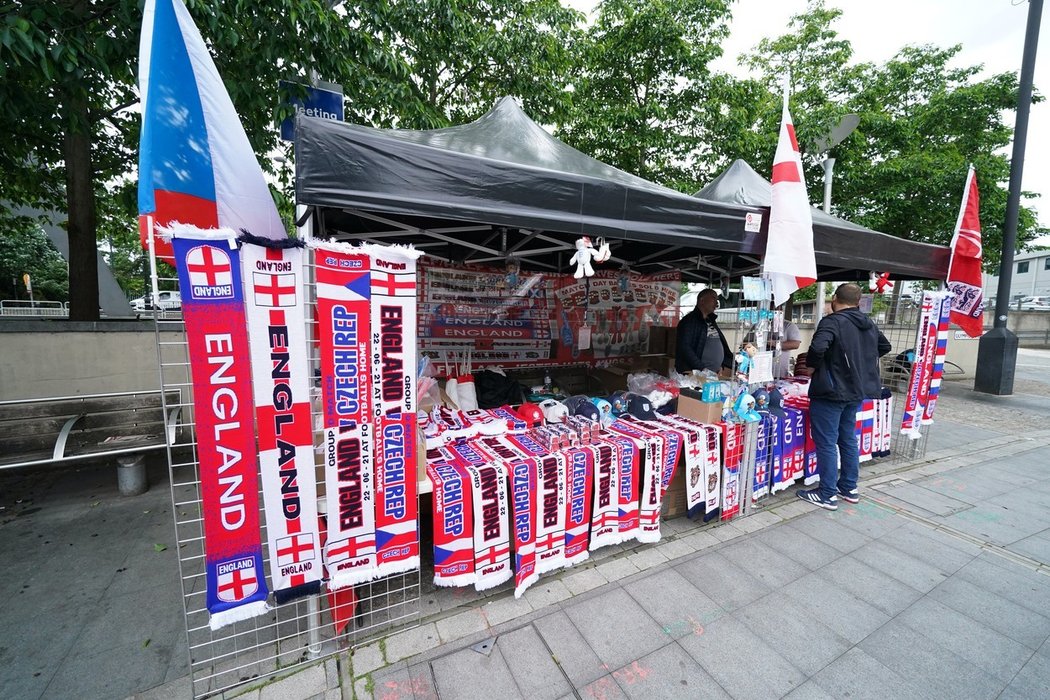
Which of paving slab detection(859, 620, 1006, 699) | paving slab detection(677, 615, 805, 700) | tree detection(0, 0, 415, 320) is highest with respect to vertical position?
tree detection(0, 0, 415, 320)

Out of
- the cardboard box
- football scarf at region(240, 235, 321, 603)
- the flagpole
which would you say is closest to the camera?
football scarf at region(240, 235, 321, 603)

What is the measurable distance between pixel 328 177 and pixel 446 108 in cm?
660

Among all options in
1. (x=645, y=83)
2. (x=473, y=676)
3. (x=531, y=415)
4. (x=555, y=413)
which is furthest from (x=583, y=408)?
(x=645, y=83)

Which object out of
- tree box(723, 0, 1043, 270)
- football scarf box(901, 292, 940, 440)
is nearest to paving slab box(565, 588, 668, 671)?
football scarf box(901, 292, 940, 440)

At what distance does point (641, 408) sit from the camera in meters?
3.14

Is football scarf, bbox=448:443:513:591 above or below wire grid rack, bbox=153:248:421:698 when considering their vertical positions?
above

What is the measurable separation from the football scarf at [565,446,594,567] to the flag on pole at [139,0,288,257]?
2173mm

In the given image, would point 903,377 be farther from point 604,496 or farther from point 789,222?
point 604,496

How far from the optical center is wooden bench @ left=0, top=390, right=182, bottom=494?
3.25 metres

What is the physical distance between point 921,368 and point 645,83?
6.43 m

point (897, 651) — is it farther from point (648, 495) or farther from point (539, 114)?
point (539, 114)

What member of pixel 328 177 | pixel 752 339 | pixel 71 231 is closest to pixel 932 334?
pixel 752 339

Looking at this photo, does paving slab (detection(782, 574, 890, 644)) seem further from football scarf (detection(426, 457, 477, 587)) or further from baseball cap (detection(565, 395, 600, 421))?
football scarf (detection(426, 457, 477, 587))

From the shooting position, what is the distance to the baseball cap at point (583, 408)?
2927 millimetres
